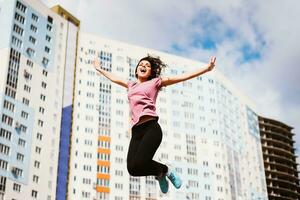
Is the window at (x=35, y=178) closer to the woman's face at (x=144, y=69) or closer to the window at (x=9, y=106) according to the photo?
the window at (x=9, y=106)

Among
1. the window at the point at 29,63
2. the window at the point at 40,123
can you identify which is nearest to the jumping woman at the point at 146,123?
the window at the point at 40,123

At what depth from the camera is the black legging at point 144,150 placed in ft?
25.4

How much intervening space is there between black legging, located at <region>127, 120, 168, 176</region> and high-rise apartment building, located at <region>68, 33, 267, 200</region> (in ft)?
232

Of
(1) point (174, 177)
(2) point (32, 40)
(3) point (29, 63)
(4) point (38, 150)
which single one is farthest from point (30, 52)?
(1) point (174, 177)

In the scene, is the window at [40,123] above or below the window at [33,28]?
below

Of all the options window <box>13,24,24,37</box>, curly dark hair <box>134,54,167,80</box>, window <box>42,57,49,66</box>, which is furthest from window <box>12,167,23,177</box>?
curly dark hair <box>134,54,167,80</box>

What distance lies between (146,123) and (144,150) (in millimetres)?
653

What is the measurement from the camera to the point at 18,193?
217 feet

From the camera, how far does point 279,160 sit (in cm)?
13075

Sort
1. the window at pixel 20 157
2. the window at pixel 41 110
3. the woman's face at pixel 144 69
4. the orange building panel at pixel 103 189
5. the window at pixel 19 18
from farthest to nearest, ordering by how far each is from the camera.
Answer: the orange building panel at pixel 103 189 → the window at pixel 41 110 → the window at pixel 19 18 → the window at pixel 20 157 → the woman's face at pixel 144 69

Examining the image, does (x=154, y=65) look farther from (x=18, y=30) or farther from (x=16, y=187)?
(x=18, y=30)

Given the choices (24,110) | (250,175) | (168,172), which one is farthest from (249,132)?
(168,172)

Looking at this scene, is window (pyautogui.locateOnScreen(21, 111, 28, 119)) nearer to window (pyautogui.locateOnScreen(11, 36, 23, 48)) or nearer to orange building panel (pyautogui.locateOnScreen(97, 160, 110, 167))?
window (pyautogui.locateOnScreen(11, 36, 23, 48))

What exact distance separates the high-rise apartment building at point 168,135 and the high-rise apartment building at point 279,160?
1618cm
